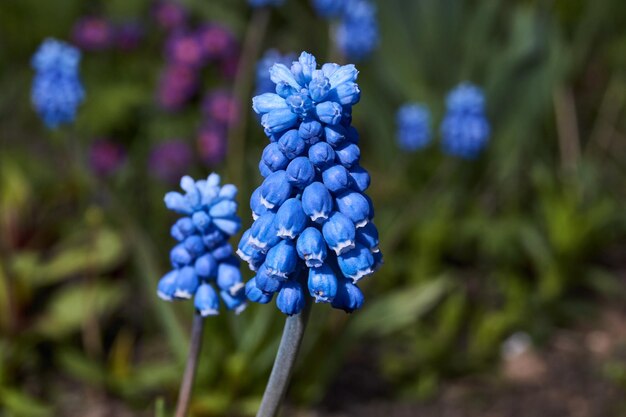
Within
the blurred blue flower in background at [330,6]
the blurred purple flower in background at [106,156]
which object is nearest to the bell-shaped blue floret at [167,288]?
the blurred blue flower in background at [330,6]

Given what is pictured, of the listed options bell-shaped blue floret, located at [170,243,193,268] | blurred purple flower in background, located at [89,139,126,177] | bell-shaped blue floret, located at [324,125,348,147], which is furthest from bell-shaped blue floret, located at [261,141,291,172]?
blurred purple flower in background, located at [89,139,126,177]

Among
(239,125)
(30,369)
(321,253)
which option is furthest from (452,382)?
(321,253)

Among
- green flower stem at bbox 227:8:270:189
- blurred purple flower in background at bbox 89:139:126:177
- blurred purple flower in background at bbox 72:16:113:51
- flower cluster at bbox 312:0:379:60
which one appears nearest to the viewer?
green flower stem at bbox 227:8:270:189

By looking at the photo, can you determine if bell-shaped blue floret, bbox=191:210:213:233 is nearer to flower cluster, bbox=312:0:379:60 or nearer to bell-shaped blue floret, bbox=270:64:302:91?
bell-shaped blue floret, bbox=270:64:302:91

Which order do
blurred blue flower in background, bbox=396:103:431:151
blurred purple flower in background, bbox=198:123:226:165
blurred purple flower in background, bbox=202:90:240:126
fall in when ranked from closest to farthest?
blurred blue flower in background, bbox=396:103:431:151 < blurred purple flower in background, bbox=198:123:226:165 < blurred purple flower in background, bbox=202:90:240:126

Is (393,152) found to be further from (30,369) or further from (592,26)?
(30,369)
